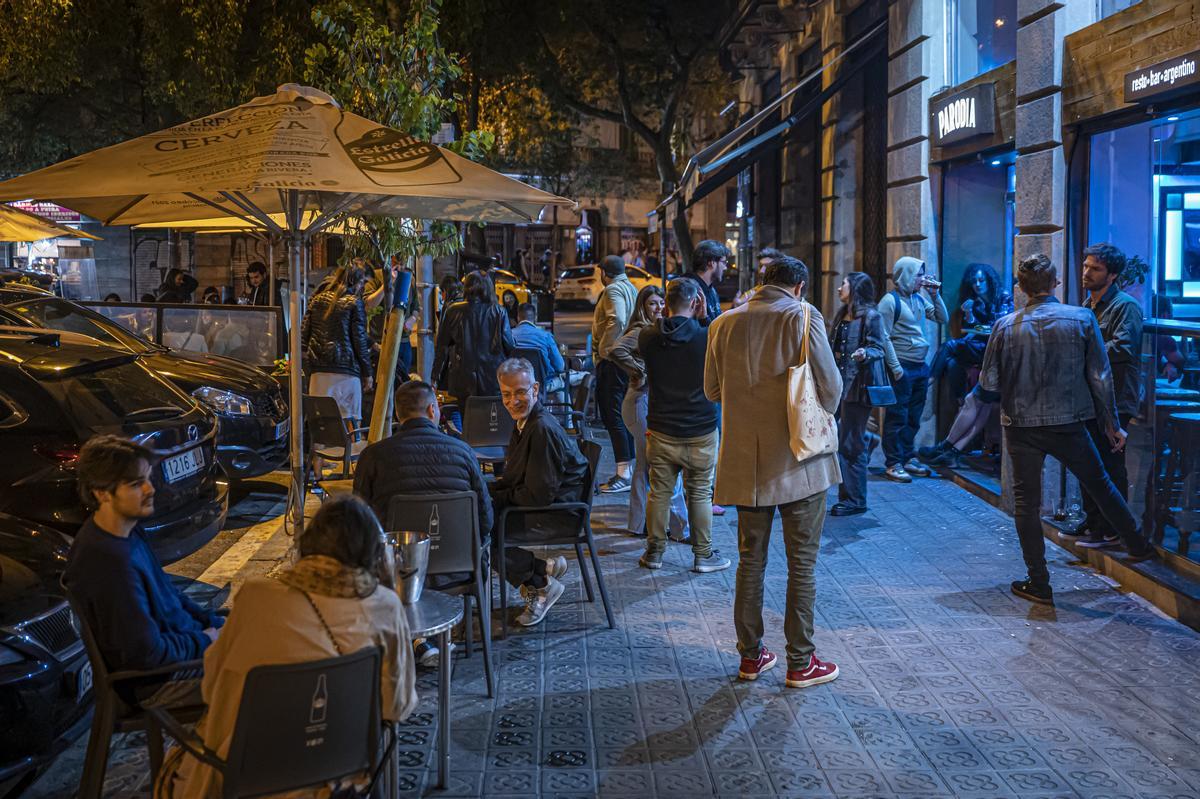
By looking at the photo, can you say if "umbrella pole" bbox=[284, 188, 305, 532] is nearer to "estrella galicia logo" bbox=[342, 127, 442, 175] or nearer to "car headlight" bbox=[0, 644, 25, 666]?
"estrella galicia logo" bbox=[342, 127, 442, 175]

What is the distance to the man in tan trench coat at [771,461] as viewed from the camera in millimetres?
5633

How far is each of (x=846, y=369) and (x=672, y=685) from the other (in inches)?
171

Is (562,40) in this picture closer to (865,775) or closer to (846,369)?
(846,369)

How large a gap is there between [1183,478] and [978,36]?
516cm

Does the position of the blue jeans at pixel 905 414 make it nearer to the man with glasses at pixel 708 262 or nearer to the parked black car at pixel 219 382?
the man with glasses at pixel 708 262

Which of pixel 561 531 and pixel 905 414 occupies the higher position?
pixel 905 414

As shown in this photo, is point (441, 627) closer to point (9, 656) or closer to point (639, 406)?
point (9, 656)

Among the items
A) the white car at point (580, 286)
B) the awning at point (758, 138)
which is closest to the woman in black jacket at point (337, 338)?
the awning at point (758, 138)

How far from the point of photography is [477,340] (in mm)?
10320

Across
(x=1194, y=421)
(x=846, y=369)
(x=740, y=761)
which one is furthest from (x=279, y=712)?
(x=846, y=369)

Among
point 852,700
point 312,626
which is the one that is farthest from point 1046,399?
point 312,626

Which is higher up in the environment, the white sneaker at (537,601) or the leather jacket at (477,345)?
the leather jacket at (477,345)

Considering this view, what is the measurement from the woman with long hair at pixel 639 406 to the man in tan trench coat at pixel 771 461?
112 inches

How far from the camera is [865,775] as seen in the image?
15.7 feet
